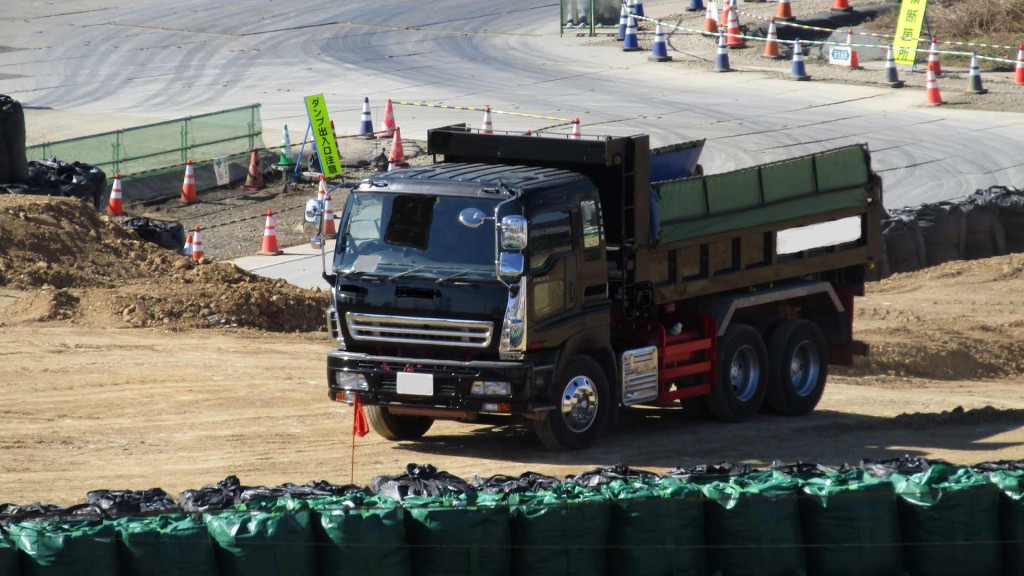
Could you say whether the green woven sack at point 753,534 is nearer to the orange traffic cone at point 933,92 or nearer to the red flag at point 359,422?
the red flag at point 359,422

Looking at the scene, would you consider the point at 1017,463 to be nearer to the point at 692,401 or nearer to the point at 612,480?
the point at 612,480

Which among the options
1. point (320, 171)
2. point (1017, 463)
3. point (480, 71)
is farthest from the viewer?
point (480, 71)

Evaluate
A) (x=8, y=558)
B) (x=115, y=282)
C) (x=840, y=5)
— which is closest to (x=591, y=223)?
(x=8, y=558)

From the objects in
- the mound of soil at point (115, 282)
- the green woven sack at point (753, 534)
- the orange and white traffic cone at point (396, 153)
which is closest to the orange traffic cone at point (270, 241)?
the mound of soil at point (115, 282)

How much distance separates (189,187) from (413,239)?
15940 millimetres

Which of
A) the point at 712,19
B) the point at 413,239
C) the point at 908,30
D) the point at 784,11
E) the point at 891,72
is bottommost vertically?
the point at 891,72

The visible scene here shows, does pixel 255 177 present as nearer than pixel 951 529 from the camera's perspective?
No

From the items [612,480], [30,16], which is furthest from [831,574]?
[30,16]

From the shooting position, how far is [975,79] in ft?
115

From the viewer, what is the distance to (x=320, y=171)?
30.1m

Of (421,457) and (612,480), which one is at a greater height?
(612,480)

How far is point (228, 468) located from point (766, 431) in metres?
5.45

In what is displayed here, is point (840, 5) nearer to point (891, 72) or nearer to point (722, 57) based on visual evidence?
point (722, 57)

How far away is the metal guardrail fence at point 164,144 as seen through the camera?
91.4 ft
